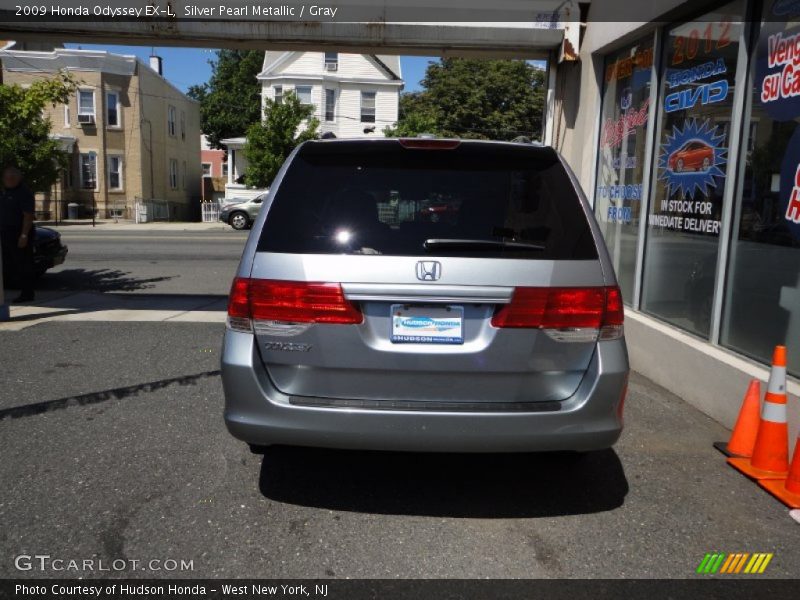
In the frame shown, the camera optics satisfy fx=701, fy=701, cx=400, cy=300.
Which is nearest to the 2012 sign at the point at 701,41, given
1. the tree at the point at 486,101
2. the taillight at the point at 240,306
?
the taillight at the point at 240,306

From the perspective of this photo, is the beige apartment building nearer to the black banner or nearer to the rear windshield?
the rear windshield

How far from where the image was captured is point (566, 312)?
3256mm

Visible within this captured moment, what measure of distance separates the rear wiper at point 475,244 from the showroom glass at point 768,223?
2.42m

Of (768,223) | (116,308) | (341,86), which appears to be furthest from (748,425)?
(341,86)

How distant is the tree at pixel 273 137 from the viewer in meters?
33.6

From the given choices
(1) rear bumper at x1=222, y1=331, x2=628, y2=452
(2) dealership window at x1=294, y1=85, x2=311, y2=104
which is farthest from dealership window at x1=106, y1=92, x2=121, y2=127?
(1) rear bumper at x1=222, y1=331, x2=628, y2=452

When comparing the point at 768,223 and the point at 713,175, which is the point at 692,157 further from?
the point at 768,223

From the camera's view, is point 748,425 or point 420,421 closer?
point 420,421

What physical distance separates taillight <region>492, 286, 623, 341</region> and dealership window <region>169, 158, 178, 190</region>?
42.2m

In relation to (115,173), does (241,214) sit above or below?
below

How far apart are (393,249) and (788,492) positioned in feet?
8.62

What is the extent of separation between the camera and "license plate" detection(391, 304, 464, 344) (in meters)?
3.22

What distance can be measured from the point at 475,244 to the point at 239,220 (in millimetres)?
27053

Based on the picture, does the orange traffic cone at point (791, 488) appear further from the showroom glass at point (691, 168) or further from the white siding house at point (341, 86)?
the white siding house at point (341, 86)
